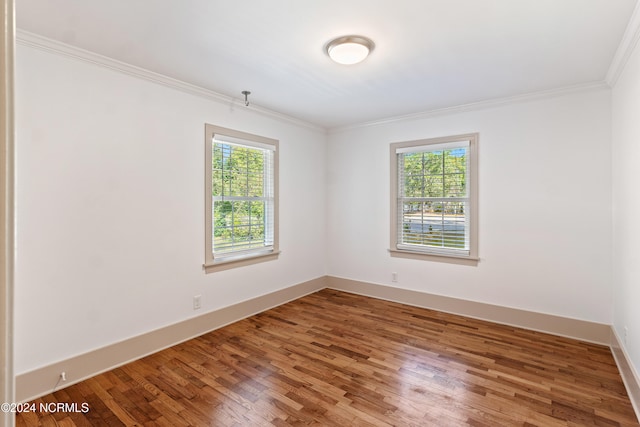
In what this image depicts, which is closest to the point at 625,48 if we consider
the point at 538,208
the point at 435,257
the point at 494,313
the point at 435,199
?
the point at 538,208

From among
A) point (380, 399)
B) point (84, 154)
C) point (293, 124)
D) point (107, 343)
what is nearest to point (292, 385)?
point (380, 399)

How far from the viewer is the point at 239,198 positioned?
388cm

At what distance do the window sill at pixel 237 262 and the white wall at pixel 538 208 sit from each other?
1.73 m

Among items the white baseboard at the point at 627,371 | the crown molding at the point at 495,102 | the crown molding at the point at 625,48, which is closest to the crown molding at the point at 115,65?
the crown molding at the point at 495,102

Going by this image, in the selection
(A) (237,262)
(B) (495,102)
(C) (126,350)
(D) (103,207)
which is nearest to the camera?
(D) (103,207)

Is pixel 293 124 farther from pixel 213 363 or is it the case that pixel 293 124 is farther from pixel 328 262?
pixel 213 363

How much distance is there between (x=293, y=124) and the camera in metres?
4.64

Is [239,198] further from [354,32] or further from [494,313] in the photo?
[494,313]

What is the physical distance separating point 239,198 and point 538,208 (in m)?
3.33

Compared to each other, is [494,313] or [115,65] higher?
[115,65]

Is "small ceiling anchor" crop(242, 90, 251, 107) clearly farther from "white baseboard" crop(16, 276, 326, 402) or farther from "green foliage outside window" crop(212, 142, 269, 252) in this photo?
"white baseboard" crop(16, 276, 326, 402)

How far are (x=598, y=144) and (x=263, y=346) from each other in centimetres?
383

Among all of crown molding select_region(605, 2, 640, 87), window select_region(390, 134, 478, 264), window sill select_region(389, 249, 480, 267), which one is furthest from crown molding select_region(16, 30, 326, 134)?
crown molding select_region(605, 2, 640, 87)

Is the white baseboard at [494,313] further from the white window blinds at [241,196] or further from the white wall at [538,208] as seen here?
the white window blinds at [241,196]
